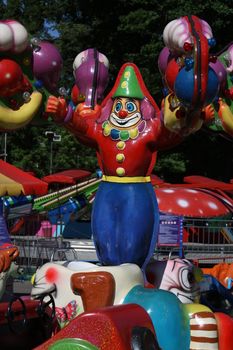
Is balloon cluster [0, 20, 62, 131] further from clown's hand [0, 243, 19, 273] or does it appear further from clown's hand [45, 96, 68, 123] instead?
clown's hand [0, 243, 19, 273]

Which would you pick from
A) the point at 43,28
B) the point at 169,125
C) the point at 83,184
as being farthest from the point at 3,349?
the point at 43,28

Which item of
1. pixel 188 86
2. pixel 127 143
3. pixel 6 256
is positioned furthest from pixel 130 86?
pixel 6 256

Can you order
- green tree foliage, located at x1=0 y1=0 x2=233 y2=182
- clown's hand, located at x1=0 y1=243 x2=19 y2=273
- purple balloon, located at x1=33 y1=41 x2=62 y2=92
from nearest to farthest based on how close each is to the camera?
clown's hand, located at x1=0 y1=243 x2=19 y2=273 → purple balloon, located at x1=33 y1=41 x2=62 y2=92 → green tree foliage, located at x1=0 y1=0 x2=233 y2=182

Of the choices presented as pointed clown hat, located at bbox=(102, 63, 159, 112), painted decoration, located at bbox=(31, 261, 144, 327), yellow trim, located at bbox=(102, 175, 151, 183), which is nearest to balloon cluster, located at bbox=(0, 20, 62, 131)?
pointed clown hat, located at bbox=(102, 63, 159, 112)

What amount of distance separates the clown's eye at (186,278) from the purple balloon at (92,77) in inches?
78.1

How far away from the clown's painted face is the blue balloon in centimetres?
85

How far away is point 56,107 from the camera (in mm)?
6418

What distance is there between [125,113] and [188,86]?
3.54 ft

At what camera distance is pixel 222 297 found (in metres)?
7.55

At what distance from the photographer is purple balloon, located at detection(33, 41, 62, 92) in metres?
6.36

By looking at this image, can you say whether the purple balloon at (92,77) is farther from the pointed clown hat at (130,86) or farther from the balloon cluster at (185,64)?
the balloon cluster at (185,64)

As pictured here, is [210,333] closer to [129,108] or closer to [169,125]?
[169,125]

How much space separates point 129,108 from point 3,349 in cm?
306

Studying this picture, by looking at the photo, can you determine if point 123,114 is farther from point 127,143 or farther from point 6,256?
point 6,256
